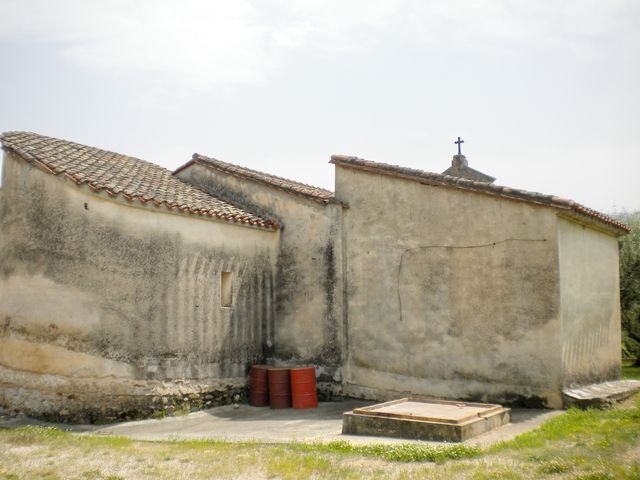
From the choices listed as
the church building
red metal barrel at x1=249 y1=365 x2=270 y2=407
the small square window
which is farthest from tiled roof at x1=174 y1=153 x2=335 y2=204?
red metal barrel at x1=249 y1=365 x2=270 y2=407

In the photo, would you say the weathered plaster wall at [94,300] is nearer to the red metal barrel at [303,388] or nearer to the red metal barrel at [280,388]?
the red metal barrel at [280,388]

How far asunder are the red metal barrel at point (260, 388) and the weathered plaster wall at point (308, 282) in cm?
90

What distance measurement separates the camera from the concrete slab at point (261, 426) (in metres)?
8.16

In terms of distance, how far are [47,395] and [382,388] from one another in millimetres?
5822

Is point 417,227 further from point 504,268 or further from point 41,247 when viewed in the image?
point 41,247

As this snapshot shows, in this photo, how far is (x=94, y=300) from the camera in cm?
979

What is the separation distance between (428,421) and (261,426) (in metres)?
2.93

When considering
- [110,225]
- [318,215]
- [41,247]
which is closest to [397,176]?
[318,215]

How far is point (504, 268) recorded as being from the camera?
403 inches

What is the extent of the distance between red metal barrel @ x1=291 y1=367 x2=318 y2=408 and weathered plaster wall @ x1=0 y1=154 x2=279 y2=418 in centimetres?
155

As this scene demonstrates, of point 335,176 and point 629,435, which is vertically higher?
point 335,176

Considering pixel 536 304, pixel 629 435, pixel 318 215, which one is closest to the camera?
pixel 629 435

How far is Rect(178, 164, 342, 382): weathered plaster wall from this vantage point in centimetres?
1199

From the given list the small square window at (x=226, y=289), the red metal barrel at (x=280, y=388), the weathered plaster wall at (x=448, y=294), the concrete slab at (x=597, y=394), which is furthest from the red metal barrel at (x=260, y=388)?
the concrete slab at (x=597, y=394)
